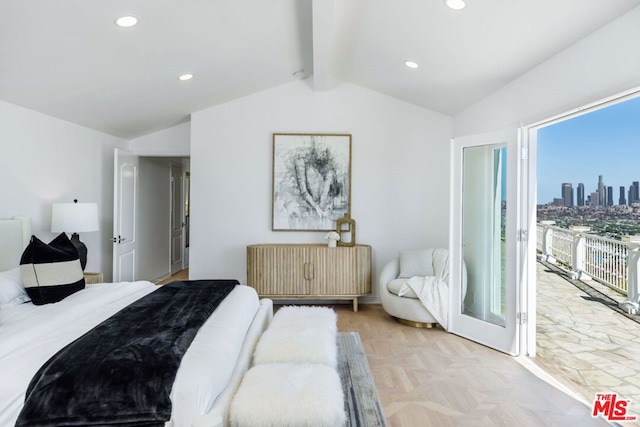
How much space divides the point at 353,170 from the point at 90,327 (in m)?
3.51

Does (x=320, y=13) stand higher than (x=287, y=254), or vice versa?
(x=320, y=13)

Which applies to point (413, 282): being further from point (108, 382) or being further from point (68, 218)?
point (68, 218)

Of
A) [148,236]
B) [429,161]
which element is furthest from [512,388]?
[148,236]

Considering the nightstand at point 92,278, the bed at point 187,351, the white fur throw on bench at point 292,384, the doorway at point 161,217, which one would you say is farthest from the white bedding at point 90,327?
the doorway at point 161,217

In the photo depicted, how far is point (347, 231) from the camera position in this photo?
4.80 m

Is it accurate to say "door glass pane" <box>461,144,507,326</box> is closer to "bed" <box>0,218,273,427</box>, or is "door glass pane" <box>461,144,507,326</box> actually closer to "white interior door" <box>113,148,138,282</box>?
"bed" <box>0,218,273,427</box>

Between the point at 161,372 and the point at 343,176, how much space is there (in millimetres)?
3675

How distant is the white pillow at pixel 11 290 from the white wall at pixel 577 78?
3856 mm

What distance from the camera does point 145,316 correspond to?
6.86 ft

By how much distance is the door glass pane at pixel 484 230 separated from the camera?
11.4 feet

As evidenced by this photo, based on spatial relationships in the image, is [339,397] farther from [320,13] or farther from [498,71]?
[498,71]

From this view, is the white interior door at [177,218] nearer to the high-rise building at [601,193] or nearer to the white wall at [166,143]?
the white wall at [166,143]

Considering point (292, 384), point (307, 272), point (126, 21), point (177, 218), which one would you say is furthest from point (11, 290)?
point (177, 218)

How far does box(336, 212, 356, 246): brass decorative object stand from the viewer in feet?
15.4
